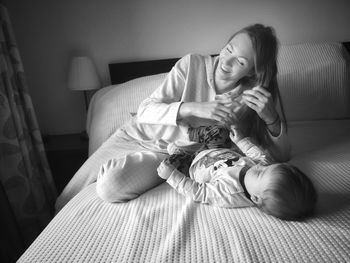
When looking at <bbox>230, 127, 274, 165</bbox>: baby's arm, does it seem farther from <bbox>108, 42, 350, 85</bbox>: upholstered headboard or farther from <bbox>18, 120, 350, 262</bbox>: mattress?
<bbox>108, 42, 350, 85</bbox>: upholstered headboard

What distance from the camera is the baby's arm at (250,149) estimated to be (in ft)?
2.94

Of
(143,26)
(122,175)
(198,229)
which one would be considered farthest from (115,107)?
(198,229)

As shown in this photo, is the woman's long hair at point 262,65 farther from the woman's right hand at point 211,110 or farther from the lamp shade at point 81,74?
the lamp shade at point 81,74

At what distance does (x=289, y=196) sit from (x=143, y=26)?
59.3 inches

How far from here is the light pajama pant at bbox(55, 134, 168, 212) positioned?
0.84 m

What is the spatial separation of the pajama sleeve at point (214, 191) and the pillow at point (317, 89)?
831 millimetres

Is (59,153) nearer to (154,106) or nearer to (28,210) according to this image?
(28,210)

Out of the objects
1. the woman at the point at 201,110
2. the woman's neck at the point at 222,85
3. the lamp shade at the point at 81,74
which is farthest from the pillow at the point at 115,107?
the woman's neck at the point at 222,85

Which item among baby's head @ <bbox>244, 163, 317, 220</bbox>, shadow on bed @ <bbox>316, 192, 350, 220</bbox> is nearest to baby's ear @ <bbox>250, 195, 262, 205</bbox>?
baby's head @ <bbox>244, 163, 317, 220</bbox>

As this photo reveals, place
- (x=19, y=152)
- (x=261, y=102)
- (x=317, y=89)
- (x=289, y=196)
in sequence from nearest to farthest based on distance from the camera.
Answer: (x=289, y=196)
(x=261, y=102)
(x=19, y=152)
(x=317, y=89)

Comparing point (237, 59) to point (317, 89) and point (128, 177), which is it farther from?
point (317, 89)

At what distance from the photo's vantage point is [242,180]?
2.66 feet

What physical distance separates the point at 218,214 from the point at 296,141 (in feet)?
2.31

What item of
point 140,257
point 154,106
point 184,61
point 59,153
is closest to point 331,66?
point 184,61
